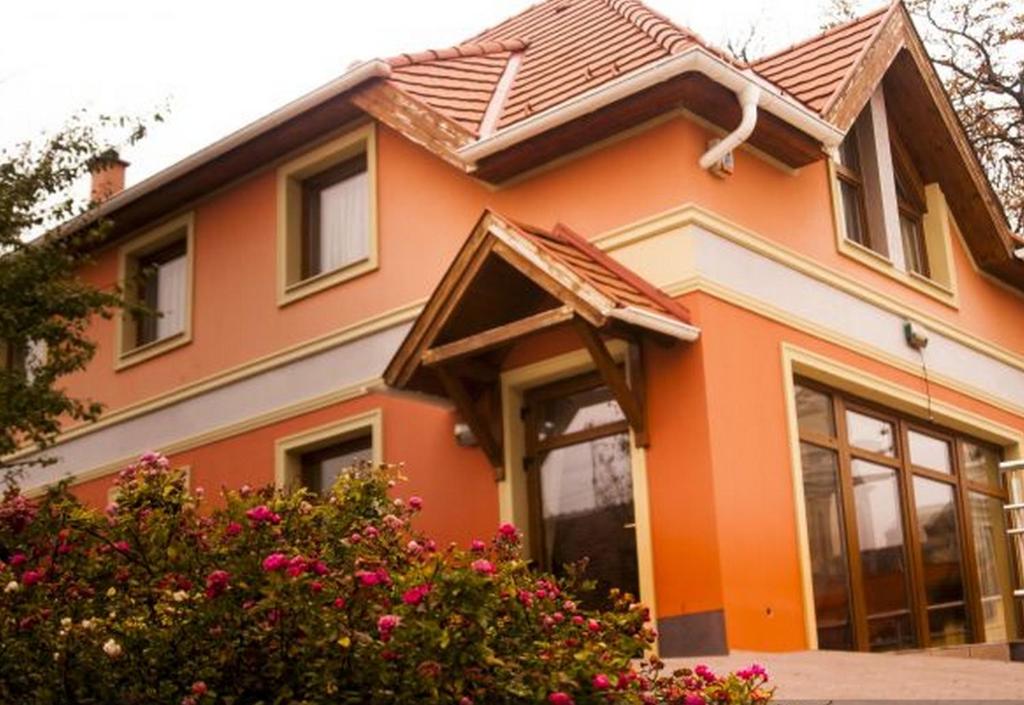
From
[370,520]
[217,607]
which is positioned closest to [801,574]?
[370,520]

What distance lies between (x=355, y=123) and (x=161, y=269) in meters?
3.76

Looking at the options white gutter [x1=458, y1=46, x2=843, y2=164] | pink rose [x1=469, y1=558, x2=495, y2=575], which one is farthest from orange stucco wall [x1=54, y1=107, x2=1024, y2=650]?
pink rose [x1=469, y1=558, x2=495, y2=575]

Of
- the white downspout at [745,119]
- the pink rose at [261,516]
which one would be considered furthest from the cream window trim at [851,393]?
the pink rose at [261,516]

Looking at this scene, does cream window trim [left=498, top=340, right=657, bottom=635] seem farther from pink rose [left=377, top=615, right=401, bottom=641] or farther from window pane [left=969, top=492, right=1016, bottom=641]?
pink rose [left=377, top=615, right=401, bottom=641]

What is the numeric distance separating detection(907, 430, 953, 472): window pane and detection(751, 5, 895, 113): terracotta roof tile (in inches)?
132

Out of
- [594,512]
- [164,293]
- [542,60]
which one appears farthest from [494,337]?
[164,293]

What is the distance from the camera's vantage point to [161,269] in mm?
16734

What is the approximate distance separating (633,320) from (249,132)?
568cm

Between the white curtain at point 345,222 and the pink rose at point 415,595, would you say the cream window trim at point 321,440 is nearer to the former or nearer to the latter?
the white curtain at point 345,222

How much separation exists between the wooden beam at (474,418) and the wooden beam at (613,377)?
115 centimetres

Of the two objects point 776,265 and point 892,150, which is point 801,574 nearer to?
point 776,265

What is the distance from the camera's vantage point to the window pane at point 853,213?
45.4ft

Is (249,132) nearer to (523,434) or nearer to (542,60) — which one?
(542,60)

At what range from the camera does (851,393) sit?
1294 cm
